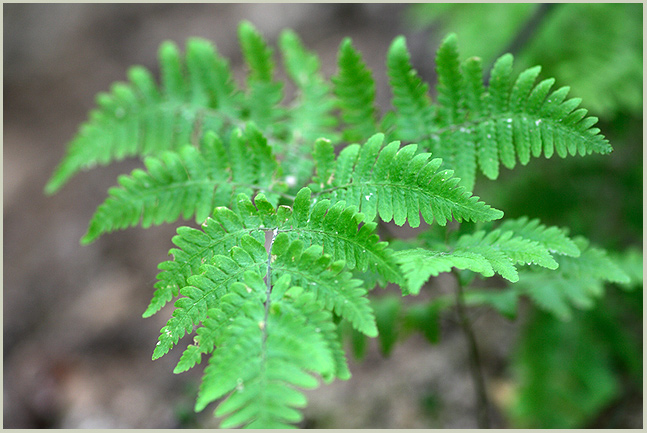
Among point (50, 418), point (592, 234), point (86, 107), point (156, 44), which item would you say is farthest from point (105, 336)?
point (592, 234)

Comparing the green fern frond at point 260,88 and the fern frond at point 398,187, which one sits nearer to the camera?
the fern frond at point 398,187

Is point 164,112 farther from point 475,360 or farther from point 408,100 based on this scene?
point 475,360

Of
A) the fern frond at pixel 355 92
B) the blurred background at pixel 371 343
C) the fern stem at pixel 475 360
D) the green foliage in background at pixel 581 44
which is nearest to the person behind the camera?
the fern frond at pixel 355 92

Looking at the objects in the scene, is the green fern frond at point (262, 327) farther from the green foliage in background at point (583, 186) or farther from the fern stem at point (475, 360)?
the green foliage in background at point (583, 186)

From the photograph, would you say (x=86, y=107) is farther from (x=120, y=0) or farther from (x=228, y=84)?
(x=228, y=84)

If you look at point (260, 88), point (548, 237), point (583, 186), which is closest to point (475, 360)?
point (548, 237)

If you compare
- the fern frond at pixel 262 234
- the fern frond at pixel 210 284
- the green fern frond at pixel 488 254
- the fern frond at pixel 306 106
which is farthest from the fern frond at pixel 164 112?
the green fern frond at pixel 488 254
